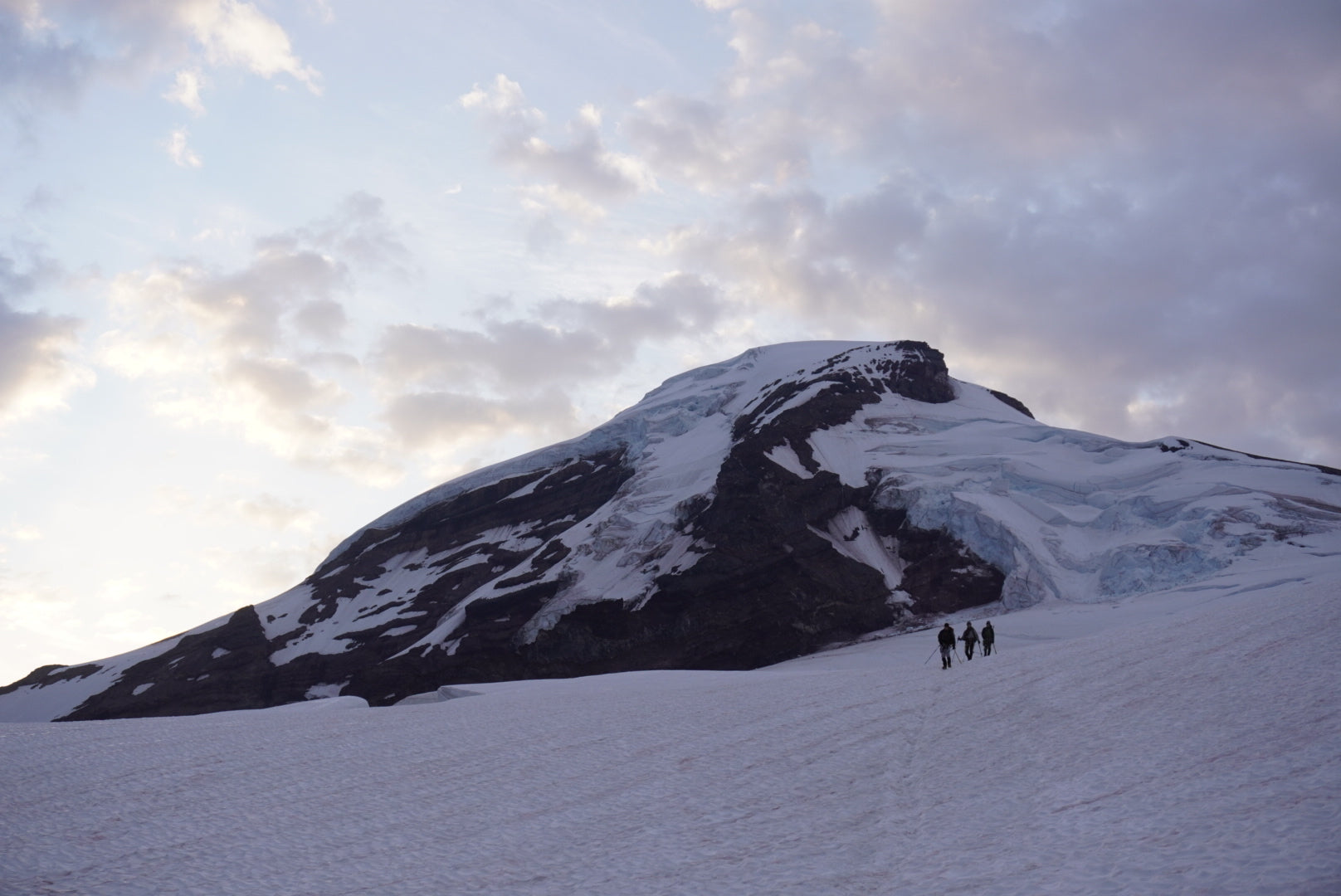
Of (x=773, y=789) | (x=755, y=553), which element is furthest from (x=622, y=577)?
(x=773, y=789)

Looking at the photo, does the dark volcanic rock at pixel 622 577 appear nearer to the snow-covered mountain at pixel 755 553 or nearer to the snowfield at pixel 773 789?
the snow-covered mountain at pixel 755 553

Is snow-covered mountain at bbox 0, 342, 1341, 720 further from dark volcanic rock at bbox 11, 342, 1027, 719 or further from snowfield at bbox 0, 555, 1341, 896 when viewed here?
snowfield at bbox 0, 555, 1341, 896

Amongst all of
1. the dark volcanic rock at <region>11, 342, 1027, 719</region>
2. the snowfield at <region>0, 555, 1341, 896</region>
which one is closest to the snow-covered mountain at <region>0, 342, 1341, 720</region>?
the dark volcanic rock at <region>11, 342, 1027, 719</region>

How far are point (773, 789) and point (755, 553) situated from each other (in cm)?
4999

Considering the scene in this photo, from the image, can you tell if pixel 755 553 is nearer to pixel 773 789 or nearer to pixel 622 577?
pixel 622 577

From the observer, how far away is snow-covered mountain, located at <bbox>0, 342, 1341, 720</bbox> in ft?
200

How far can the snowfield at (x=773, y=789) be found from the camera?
11.8 metres

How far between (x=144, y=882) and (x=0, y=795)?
649cm

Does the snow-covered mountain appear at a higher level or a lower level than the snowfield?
higher

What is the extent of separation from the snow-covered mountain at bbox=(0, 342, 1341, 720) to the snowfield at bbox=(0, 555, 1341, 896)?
3600cm

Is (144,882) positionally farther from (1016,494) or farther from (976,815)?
(1016,494)

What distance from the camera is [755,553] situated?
6619cm

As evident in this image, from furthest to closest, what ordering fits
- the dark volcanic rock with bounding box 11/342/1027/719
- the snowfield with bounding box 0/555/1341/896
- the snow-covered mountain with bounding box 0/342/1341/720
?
the dark volcanic rock with bounding box 11/342/1027/719
the snow-covered mountain with bounding box 0/342/1341/720
the snowfield with bounding box 0/555/1341/896

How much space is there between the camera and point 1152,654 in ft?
75.2
